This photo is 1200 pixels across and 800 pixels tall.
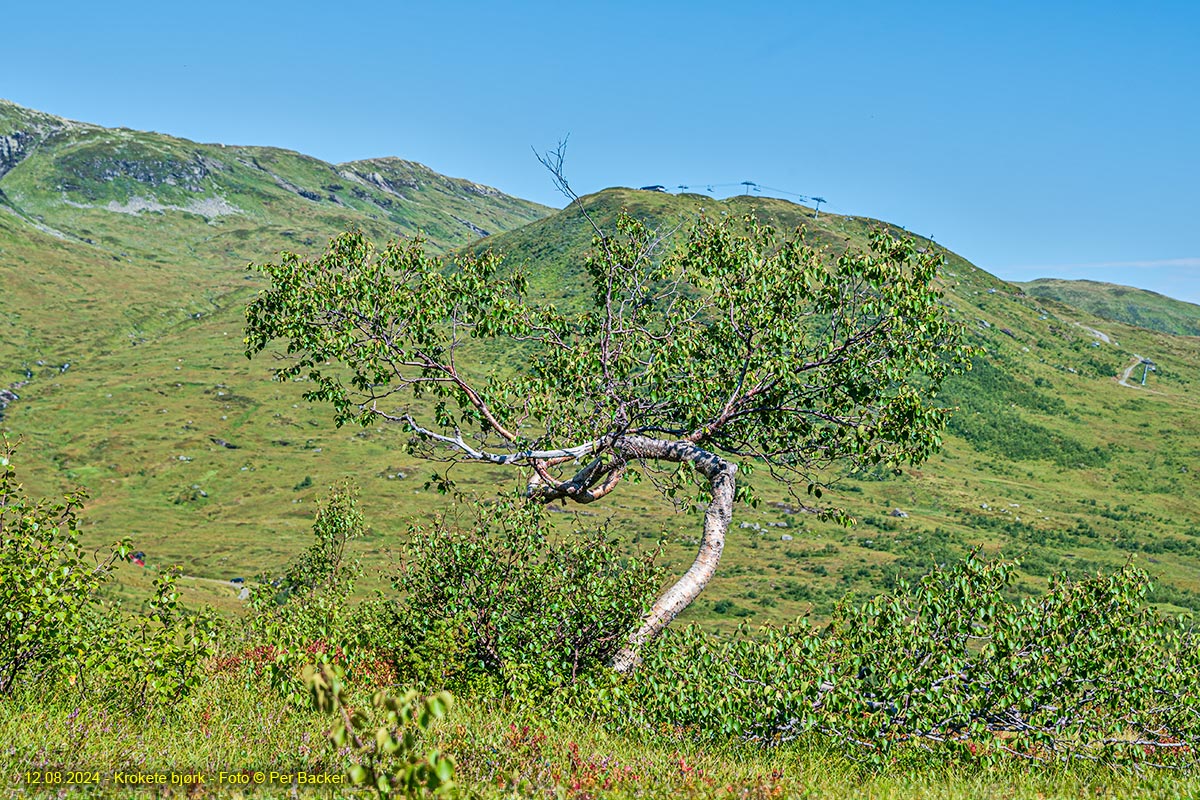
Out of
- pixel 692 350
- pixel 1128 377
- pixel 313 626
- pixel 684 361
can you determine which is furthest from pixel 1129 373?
pixel 313 626

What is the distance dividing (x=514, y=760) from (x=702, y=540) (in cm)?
544

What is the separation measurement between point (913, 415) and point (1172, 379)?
199125mm

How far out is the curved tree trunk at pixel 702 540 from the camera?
12.3 meters

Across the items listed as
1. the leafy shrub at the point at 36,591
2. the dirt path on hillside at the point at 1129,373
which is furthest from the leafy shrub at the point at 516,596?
the dirt path on hillside at the point at 1129,373

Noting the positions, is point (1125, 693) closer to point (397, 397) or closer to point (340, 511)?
point (340, 511)

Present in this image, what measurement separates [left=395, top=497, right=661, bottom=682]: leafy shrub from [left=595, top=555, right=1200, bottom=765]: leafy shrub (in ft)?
6.82

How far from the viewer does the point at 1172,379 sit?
173 m

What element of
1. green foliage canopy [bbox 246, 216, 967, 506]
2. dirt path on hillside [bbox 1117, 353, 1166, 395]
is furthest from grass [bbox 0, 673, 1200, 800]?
dirt path on hillside [bbox 1117, 353, 1166, 395]

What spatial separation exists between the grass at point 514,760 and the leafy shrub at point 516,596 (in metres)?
2.48

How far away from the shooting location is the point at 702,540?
498 inches

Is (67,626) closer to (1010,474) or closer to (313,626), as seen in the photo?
(313,626)

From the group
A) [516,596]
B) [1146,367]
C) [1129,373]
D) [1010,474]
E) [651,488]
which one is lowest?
[651,488]

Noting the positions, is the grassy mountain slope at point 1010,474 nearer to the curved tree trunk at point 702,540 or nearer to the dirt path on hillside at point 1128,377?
the dirt path on hillside at point 1128,377

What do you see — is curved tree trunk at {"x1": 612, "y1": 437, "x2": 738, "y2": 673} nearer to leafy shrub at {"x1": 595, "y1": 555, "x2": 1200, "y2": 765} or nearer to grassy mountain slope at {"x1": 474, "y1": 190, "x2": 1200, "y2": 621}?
leafy shrub at {"x1": 595, "y1": 555, "x2": 1200, "y2": 765}
